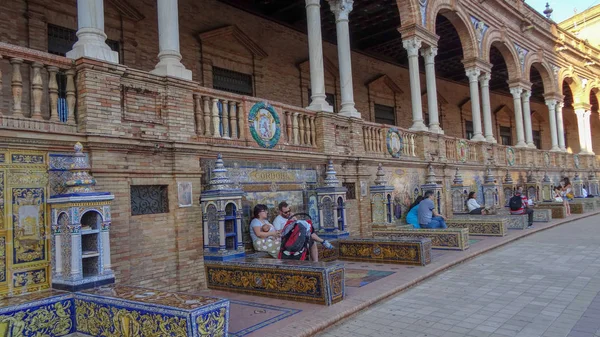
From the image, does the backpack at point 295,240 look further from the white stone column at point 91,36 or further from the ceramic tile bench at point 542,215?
the ceramic tile bench at point 542,215

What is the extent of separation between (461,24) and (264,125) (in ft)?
36.4

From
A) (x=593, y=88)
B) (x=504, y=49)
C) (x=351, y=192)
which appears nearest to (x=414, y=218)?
(x=351, y=192)

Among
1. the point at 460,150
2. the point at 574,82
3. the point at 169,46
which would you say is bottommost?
the point at 460,150

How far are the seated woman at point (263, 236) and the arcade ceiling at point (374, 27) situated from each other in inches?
284

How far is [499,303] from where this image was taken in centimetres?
582

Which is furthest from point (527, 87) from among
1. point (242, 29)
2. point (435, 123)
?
point (242, 29)

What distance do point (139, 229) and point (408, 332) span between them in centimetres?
372

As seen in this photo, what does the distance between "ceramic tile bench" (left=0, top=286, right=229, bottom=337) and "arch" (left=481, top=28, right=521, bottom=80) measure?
1660 cm

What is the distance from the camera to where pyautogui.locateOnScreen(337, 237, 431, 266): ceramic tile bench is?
8172mm

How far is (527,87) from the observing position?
21.2 metres

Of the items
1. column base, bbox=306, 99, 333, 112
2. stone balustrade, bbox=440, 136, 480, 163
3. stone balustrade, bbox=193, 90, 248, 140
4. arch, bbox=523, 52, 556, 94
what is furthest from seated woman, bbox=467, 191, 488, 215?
arch, bbox=523, 52, 556, 94

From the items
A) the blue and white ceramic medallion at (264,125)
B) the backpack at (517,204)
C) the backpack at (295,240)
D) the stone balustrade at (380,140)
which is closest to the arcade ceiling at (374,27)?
the stone balustrade at (380,140)

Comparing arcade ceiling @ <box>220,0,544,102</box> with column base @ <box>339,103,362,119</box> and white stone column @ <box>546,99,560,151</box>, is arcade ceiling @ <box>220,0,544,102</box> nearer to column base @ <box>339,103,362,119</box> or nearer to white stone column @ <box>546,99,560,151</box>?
white stone column @ <box>546,99,560,151</box>

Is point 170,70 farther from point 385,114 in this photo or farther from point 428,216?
point 385,114
